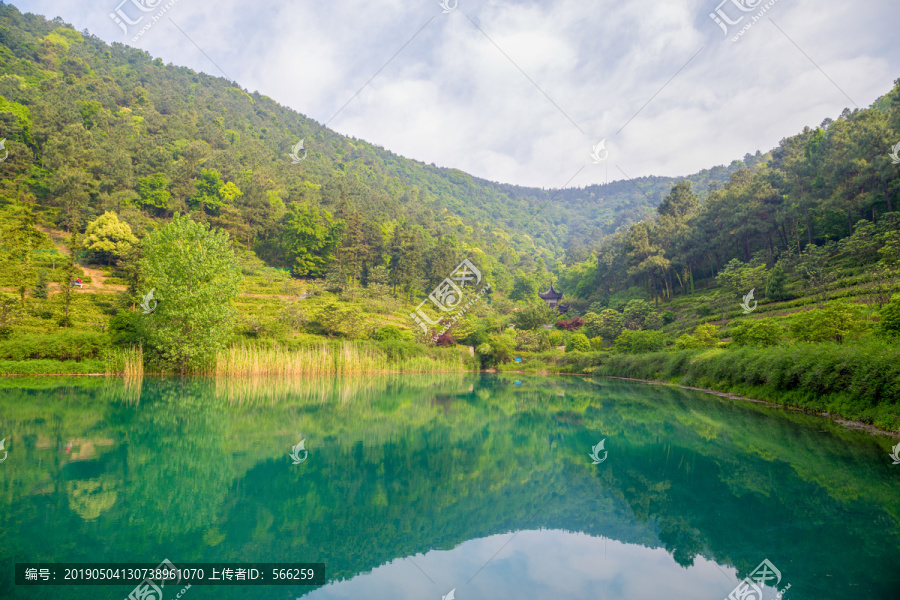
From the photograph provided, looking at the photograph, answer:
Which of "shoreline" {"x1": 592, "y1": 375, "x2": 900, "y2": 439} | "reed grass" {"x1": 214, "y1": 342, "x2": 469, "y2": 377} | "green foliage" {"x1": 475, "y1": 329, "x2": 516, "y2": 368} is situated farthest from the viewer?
"green foliage" {"x1": 475, "y1": 329, "x2": 516, "y2": 368}

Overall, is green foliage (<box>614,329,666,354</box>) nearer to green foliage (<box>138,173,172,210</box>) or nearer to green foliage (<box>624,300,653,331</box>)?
green foliage (<box>624,300,653,331</box>)

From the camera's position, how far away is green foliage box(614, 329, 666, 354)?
953 inches

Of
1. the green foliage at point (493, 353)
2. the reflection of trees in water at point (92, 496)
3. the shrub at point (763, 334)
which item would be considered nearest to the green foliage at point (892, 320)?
the shrub at point (763, 334)

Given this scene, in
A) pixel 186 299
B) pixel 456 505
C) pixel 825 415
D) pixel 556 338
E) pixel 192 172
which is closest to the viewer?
pixel 456 505

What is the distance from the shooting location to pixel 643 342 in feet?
80.6

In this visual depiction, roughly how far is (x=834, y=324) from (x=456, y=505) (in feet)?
42.9

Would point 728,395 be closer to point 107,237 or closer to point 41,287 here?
point 41,287

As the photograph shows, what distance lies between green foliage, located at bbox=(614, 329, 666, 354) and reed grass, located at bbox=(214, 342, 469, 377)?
30.7 ft

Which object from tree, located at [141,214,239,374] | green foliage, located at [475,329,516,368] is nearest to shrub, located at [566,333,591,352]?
green foliage, located at [475,329,516,368]

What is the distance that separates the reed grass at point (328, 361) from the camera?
715 inches

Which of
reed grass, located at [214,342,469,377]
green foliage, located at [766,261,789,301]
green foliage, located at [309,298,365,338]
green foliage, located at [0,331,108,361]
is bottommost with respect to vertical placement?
reed grass, located at [214,342,469,377]

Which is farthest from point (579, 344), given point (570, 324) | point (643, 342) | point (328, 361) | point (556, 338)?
point (328, 361)

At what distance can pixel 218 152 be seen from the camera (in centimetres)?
5066

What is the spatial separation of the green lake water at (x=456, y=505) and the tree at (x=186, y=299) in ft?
29.5
